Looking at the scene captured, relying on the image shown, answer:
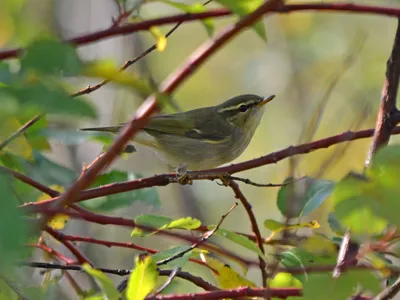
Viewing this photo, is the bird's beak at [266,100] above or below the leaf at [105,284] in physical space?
above

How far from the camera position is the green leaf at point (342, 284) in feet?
3.53

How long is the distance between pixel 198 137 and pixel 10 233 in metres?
3.44

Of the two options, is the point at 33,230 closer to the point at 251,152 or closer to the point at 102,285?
the point at 102,285

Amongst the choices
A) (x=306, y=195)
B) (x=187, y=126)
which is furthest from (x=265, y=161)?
(x=187, y=126)

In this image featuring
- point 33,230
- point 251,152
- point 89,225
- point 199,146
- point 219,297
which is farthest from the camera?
point 251,152

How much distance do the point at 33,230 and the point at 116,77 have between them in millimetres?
219

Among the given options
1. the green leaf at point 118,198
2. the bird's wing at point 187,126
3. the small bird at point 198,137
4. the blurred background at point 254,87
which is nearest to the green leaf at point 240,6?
the green leaf at point 118,198

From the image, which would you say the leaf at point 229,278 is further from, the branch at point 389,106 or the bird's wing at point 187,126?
the bird's wing at point 187,126

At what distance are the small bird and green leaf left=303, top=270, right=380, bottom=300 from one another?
2626 mm

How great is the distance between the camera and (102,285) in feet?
4.01

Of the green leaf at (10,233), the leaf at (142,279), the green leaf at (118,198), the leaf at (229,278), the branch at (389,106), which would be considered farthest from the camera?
the green leaf at (118,198)

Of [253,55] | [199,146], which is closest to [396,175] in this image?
[199,146]

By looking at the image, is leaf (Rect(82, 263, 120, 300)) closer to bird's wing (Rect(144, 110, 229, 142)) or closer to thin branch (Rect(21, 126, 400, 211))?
thin branch (Rect(21, 126, 400, 211))

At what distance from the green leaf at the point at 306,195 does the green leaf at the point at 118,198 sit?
561 mm
